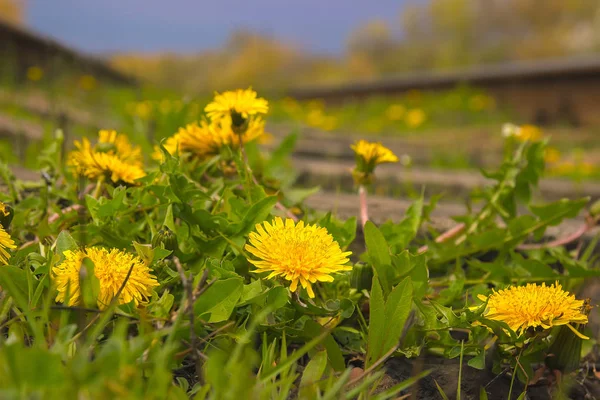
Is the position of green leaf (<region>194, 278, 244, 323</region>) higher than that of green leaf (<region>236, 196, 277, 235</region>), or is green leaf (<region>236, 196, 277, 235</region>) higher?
green leaf (<region>236, 196, 277, 235</region>)

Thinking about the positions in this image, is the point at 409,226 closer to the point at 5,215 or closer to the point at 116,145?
the point at 116,145

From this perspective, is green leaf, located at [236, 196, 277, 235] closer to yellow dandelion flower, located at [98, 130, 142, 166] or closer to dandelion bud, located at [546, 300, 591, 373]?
yellow dandelion flower, located at [98, 130, 142, 166]

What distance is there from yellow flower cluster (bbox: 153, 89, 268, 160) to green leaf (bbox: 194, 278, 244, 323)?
1.43ft

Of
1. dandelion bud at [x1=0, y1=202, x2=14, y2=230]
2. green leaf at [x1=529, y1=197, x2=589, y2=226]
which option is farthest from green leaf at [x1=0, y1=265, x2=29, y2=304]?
green leaf at [x1=529, y1=197, x2=589, y2=226]

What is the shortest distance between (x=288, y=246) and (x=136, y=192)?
49 centimetres

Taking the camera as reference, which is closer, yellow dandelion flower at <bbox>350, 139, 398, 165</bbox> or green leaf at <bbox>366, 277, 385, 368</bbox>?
green leaf at <bbox>366, 277, 385, 368</bbox>

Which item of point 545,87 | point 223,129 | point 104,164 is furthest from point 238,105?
point 545,87

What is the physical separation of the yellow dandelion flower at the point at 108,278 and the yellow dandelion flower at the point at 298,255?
18cm

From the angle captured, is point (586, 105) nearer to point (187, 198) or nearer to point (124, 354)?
point (187, 198)

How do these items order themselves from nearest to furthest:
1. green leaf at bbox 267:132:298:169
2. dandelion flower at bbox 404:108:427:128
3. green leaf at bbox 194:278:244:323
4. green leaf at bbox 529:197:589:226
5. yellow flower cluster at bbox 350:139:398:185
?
green leaf at bbox 194:278:244:323
yellow flower cluster at bbox 350:139:398:185
green leaf at bbox 529:197:589:226
green leaf at bbox 267:132:298:169
dandelion flower at bbox 404:108:427:128

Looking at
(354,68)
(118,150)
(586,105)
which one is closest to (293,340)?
(118,150)

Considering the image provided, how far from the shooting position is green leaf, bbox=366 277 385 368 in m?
1.07

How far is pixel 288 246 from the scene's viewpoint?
99 cm

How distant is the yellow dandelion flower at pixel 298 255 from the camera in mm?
976
